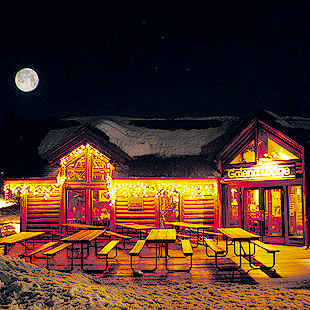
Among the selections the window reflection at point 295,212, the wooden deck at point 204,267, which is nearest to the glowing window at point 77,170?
the wooden deck at point 204,267

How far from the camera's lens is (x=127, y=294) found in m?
5.80

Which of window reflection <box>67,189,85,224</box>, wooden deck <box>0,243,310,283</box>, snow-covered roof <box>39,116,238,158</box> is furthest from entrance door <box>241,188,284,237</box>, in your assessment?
window reflection <box>67,189,85,224</box>

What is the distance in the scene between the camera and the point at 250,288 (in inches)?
255

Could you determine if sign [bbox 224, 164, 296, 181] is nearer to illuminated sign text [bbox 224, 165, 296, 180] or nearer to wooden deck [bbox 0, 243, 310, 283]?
illuminated sign text [bbox 224, 165, 296, 180]

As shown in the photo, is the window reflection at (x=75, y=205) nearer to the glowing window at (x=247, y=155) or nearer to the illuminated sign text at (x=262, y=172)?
the illuminated sign text at (x=262, y=172)

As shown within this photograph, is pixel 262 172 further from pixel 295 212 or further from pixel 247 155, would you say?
pixel 295 212

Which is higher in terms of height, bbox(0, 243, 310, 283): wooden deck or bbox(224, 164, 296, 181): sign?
bbox(224, 164, 296, 181): sign

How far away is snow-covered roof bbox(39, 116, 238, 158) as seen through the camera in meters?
14.9

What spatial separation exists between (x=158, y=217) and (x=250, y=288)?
7352 mm

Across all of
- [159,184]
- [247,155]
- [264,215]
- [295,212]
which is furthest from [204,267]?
[295,212]

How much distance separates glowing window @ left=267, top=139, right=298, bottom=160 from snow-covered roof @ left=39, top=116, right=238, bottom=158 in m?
3.51

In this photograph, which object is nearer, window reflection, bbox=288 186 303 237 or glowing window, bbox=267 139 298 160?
window reflection, bbox=288 186 303 237

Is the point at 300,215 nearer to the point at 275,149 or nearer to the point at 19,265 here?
the point at 275,149

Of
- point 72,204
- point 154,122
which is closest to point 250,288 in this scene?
point 72,204
